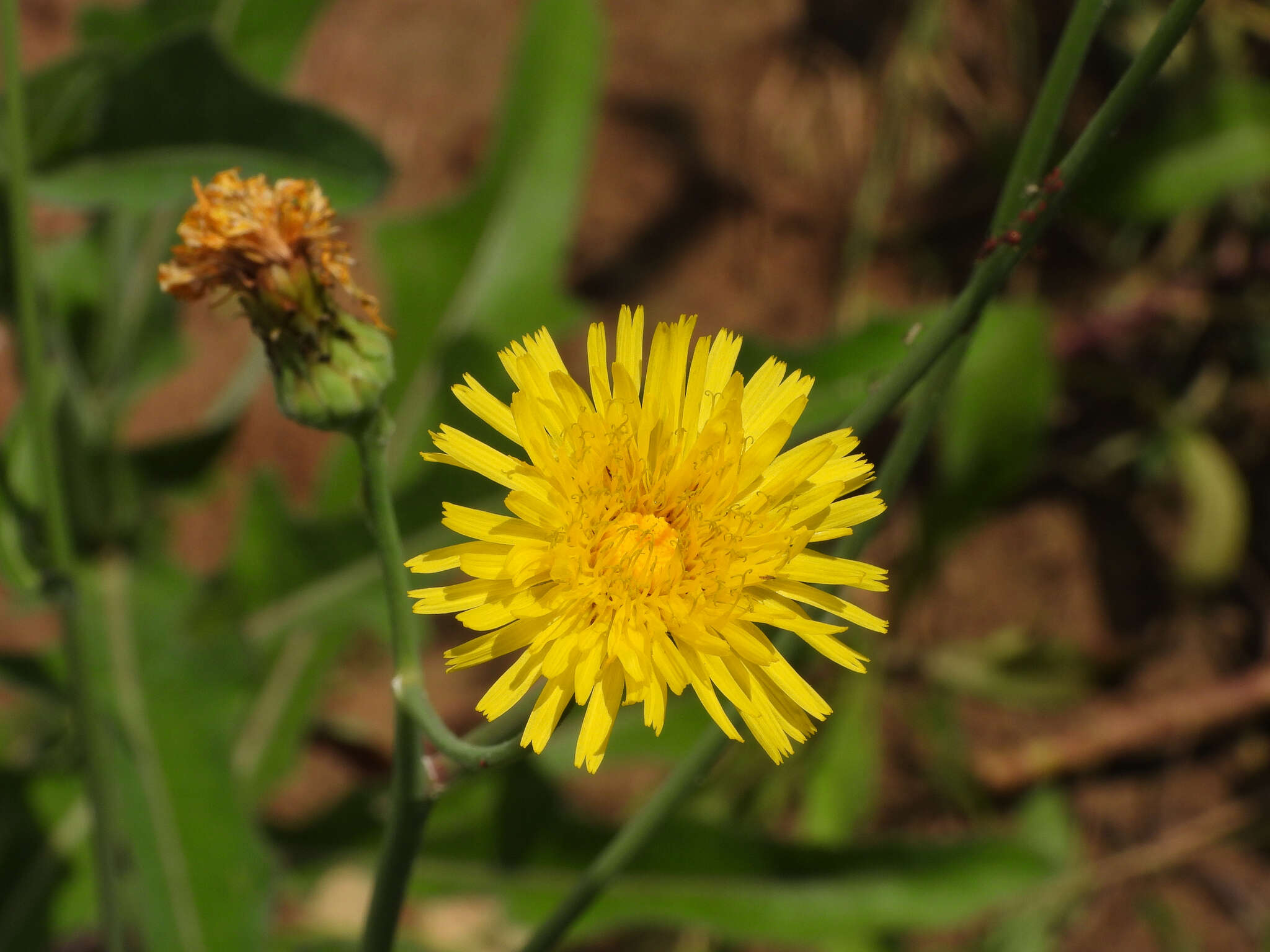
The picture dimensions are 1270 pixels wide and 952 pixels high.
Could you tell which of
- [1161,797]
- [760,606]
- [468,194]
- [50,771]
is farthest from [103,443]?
[1161,797]

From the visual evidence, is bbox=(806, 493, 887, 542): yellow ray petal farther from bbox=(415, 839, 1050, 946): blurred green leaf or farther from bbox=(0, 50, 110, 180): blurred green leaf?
bbox=(0, 50, 110, 180): blurred green leaf

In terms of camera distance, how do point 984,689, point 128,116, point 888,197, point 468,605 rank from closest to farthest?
point 468,605 → point 128,116 → point 984,689 → point 888,197

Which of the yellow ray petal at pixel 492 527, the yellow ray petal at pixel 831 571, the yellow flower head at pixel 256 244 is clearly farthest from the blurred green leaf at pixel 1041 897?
the yellow flower head at pixel 256 244

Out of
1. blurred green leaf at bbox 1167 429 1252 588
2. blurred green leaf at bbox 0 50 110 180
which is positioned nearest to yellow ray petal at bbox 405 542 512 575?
blurred green leaf at bbox 0 50 110 180

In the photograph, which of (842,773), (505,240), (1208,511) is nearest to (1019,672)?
(842,773)

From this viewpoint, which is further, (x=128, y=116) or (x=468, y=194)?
(x=468, y=194)

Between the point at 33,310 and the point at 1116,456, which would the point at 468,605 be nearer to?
the point at 33,310
